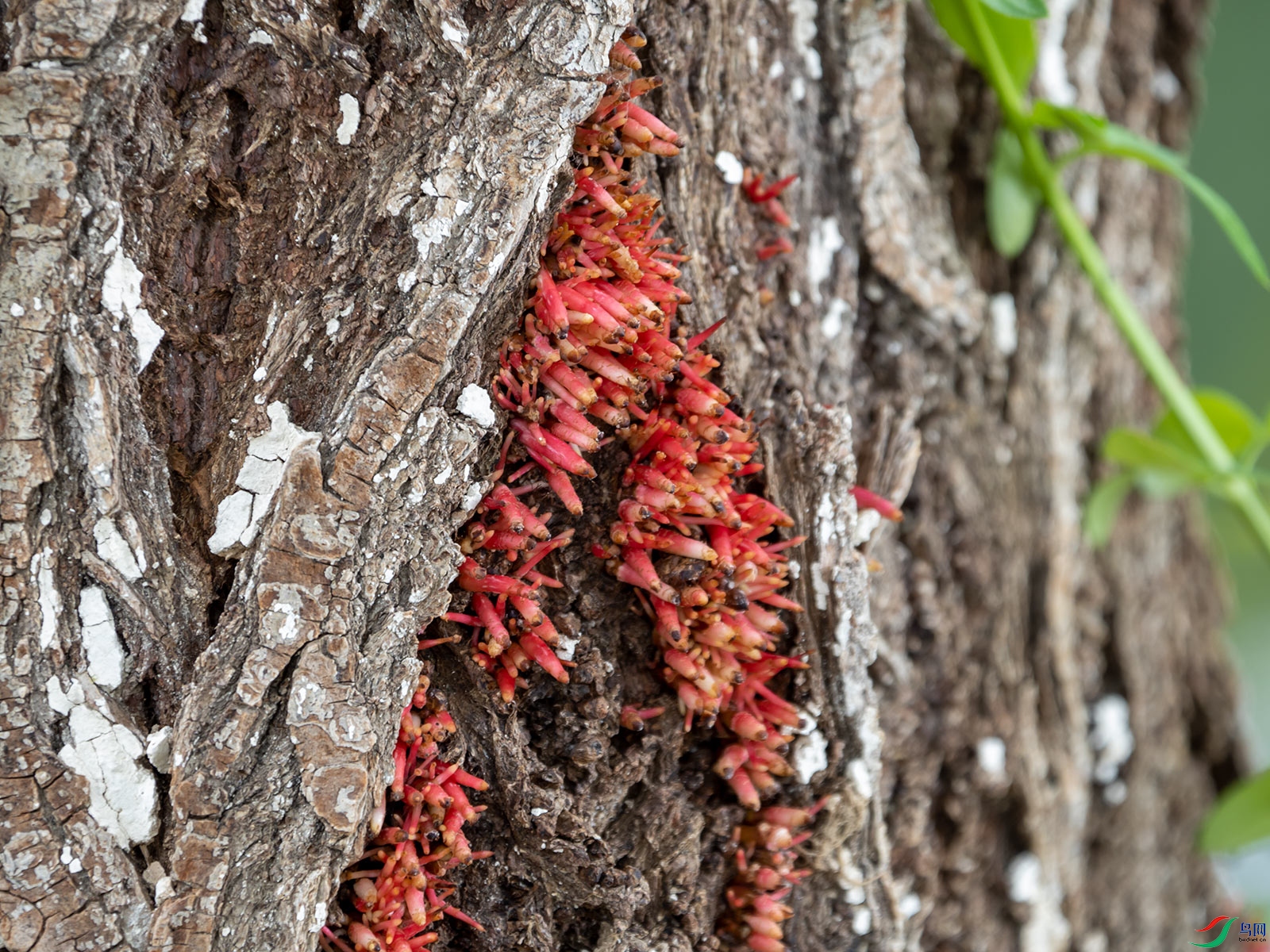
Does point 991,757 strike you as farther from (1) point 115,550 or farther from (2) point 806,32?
(1) point 115,550

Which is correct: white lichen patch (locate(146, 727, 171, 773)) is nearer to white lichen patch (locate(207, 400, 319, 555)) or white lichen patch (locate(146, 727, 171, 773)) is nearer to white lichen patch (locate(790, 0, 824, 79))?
white lichen patch (locate(207, 400, 319, 555))

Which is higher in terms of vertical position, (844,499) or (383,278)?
(383,278)

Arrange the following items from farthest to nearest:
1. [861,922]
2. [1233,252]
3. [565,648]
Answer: [1233,252]
[861,922]
[565,648]

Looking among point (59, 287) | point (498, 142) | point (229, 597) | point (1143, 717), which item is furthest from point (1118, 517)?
point (59, 287)

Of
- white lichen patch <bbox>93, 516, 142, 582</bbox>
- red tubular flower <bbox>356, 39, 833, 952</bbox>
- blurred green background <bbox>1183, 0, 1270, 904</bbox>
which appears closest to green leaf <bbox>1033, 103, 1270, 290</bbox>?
red tubular flower <bbox>356, 39, 833, 952</bbox>

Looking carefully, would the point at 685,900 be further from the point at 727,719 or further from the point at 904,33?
the point at 904,33

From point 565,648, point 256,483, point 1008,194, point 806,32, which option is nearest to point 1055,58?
point 1008,194
